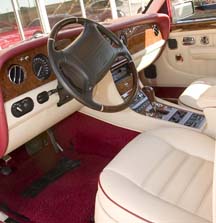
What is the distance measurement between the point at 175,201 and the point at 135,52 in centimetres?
122

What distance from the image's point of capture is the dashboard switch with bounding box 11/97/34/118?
4.25 feet

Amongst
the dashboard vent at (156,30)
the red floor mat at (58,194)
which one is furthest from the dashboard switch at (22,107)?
the dashboard vent at (156,30)

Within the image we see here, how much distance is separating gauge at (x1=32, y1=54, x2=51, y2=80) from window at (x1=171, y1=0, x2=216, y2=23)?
136cm

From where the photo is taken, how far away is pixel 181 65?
2.47 meters

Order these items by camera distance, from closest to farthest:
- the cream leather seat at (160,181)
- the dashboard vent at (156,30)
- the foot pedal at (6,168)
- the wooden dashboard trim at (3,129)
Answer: the cream leather seat at (160,181) → the wooden dashboard trim at (3,129) → the foot pedal at (6,168) → the dashboard vent at (156,30)

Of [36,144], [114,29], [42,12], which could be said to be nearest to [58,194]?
[36,144]

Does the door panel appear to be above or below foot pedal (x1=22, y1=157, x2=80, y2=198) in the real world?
above

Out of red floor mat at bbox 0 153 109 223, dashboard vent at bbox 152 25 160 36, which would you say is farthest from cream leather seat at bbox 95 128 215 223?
dashboard vent at bbox 152 25 160 36

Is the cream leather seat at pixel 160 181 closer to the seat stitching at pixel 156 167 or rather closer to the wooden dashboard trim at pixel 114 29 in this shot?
the seat stitching at pixel 156 167

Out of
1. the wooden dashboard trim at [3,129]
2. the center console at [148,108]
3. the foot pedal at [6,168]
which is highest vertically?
the wooden dashboard trim at [3,129]

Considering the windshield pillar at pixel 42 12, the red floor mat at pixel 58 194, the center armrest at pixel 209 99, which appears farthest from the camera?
the windshield pillar at pixel 42 12

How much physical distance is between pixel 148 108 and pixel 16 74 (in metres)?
0.86

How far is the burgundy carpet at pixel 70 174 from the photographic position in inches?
62.4

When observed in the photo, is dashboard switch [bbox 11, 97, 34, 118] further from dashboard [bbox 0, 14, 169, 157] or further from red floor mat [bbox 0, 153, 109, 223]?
red floor mat [bbox 0, 153, 109, 223]
